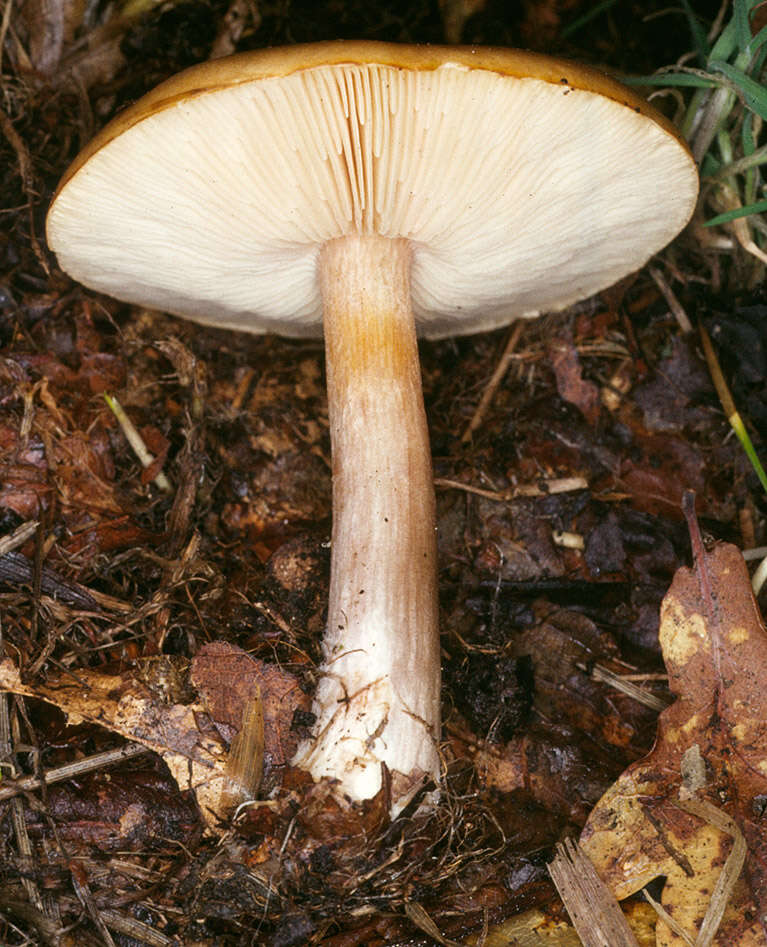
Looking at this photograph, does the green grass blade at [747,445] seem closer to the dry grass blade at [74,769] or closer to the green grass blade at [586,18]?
the green grass blade at [586,18]

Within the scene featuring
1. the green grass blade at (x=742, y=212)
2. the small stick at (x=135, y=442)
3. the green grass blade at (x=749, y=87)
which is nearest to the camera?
the green grass blade at (x=749, y=87)

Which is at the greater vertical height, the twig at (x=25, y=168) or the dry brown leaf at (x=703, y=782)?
the twig at (x=25, y=168)

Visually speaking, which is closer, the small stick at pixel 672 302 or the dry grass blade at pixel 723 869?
the dry grass blade at pixel 723 869

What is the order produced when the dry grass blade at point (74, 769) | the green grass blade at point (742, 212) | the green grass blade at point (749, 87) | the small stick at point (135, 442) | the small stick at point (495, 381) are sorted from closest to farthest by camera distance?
the dry grass blade at point (74, 769) < the green grass blade at point (749, 87) < the green grass blade at point (742, 212) < the small stick at point (135, 442) < the small stick at point (495, 381)

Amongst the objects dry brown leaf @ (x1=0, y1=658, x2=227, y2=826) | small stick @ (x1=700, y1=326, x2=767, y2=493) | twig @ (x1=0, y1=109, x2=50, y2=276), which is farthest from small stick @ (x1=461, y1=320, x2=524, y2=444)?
twig @ (x1=0, y1=109, x2=50, y2=276)

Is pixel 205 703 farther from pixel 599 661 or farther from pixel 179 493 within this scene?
pixel 599 661

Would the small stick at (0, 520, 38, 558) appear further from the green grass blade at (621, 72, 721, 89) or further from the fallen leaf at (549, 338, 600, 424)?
the green grass blade at (621, 72, 721, 89)

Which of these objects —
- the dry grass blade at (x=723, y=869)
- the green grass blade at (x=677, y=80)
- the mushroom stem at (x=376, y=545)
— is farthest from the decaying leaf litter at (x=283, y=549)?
the green grass blade at (x=677, y=80)

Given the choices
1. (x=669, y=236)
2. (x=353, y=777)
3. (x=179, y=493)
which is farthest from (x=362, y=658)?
(x=669, y=236)
